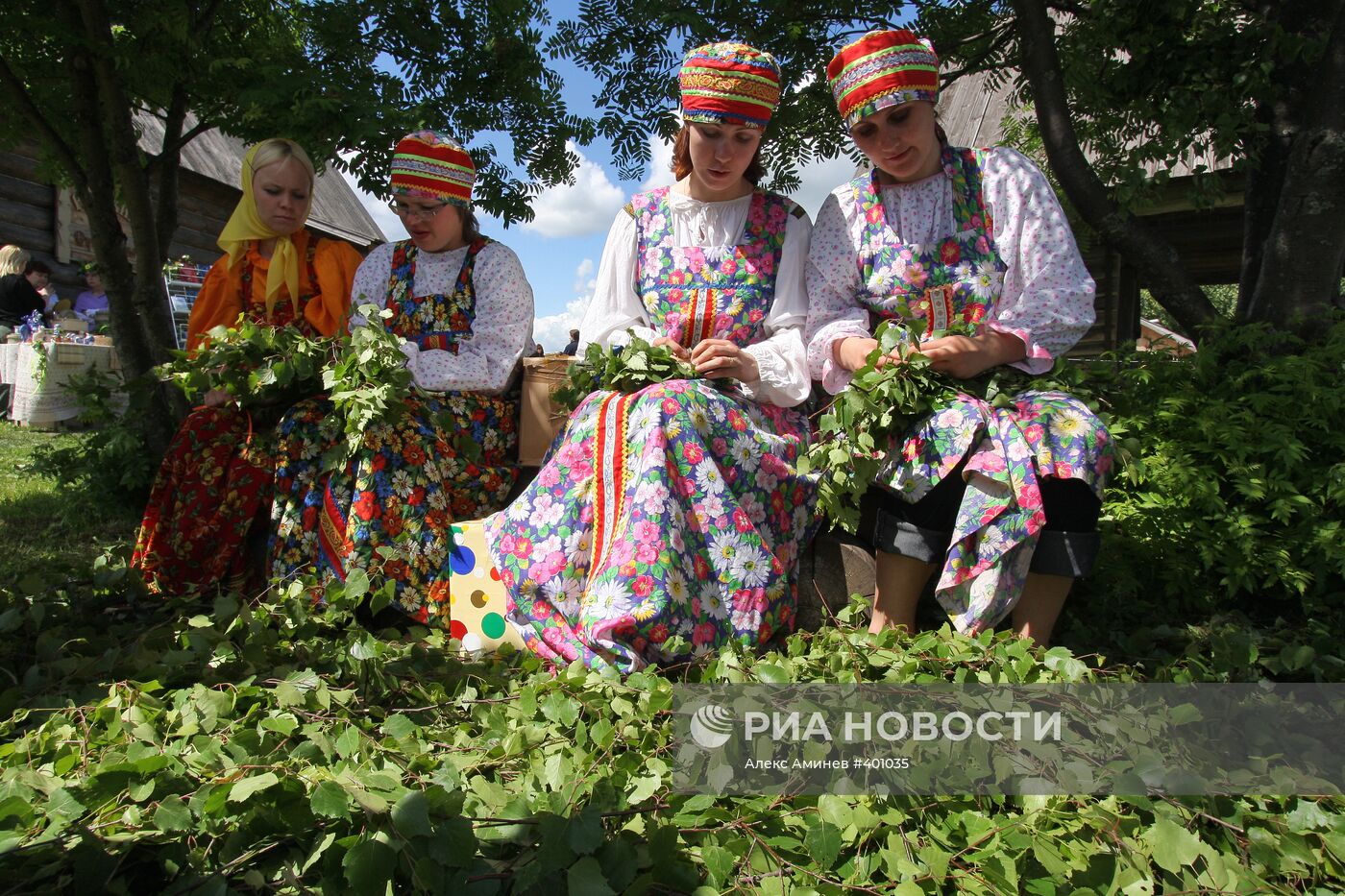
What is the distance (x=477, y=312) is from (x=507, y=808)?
2.09 metres

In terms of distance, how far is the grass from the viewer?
327 centimetres

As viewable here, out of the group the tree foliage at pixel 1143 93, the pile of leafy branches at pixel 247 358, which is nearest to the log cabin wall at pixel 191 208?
the tree foliage at pixel 1143 93

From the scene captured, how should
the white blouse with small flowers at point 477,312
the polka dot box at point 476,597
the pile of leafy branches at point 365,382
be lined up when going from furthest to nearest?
the white blouse with small flowers at point 477,312
the pile of leafy branches at point 365,382
the polka dot box at point 476,597

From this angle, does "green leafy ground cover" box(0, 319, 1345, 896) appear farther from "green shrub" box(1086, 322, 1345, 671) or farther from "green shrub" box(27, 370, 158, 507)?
"green shrub" box(27, 370, 158, 507)

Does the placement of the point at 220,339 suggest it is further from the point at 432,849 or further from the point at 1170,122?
the point at 1170,122

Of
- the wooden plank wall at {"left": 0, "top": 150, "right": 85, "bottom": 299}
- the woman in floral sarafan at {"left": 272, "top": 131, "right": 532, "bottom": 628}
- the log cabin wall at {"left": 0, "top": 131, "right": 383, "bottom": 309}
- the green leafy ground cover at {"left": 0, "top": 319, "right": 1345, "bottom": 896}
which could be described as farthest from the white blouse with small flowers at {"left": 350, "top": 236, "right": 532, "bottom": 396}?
the wooden plank wall at {"left": 0, "top": 150, "right": 85, "bottom": 299}

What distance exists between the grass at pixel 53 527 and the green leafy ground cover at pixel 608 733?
163mm

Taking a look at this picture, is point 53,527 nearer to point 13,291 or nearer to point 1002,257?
point 1002,257

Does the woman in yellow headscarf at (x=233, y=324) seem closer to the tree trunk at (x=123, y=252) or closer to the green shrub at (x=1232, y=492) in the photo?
the tree trunk at (x=123, y=252)

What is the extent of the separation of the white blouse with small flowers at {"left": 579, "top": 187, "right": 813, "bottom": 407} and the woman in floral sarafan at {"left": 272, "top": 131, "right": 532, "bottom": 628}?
0.43 metres

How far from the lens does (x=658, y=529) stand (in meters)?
2.28

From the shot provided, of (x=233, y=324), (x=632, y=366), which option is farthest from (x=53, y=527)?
(x=632, y=366)

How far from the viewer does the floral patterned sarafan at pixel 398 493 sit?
280 centimetres

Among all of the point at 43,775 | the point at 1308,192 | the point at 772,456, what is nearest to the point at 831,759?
the point at 772,456
